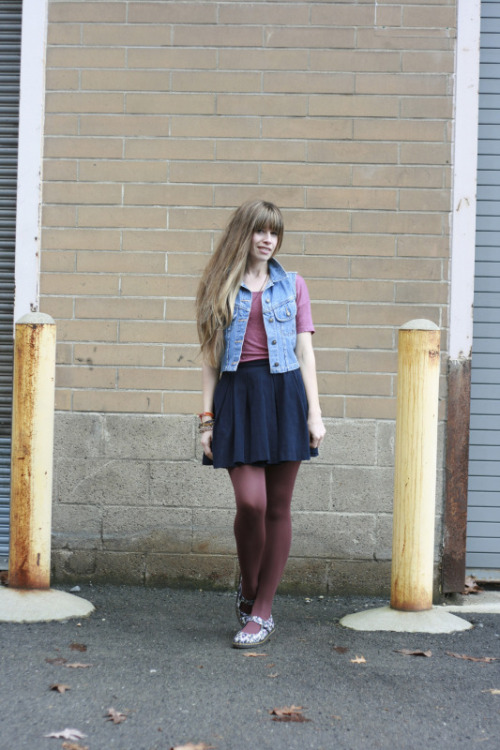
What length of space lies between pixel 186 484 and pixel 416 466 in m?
1.42

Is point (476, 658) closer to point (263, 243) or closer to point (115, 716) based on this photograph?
point (115, 716)

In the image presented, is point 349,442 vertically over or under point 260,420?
under

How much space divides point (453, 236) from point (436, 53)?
103 cm

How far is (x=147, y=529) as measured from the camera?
191 inches

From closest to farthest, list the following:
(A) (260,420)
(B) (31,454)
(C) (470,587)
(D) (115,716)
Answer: (D) (115,716) < (A) (260,420) < (B) (31,454) < (C) (470,587)

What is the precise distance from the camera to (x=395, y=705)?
2.99 metres

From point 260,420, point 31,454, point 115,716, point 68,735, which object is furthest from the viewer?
point 31,454

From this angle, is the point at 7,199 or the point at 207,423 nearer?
the point at 207,423

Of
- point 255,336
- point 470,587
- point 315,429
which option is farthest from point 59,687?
point 470,587

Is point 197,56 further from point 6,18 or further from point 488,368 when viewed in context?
point 488,368

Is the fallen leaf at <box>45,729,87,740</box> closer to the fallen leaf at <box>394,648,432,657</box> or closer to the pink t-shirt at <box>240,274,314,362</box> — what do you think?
the fallen leaf at <box>394,648,432,657</box>

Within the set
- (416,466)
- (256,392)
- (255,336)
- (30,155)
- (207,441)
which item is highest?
(30,155)

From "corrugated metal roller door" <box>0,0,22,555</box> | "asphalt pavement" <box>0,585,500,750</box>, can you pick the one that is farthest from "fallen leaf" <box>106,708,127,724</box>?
"corrugated metal roller door" <box>0,0,22,555</box>

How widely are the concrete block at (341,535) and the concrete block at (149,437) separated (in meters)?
0.77
